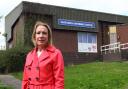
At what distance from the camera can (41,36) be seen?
5.83 metres

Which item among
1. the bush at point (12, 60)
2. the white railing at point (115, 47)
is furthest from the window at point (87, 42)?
the bush at point (12, 60)

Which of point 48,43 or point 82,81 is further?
point 82,81

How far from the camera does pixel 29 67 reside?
594 centimetres

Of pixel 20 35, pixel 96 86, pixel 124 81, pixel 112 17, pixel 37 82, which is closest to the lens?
pixel 37 82

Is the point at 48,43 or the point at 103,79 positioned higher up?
the point at 48,43

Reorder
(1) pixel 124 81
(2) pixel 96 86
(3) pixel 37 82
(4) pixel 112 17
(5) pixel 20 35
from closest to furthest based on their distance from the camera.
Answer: (3) pixel 37 82, (2) pixel 96 86, (1) pixel 124 81, (5) pixel 20 35, (4) pixel 112 17

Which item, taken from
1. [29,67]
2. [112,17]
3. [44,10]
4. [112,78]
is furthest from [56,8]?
[29,67]

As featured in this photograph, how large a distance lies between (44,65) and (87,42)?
3593 centimetres

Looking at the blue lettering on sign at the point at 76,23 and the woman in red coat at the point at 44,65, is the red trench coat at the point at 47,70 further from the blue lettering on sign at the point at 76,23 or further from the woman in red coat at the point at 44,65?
the blue lettering on sign at the point at 76,23

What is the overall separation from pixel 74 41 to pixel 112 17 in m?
5.45

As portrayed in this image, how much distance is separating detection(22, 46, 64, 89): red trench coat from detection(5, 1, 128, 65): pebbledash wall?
101 ft

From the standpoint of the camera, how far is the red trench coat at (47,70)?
5.75 m

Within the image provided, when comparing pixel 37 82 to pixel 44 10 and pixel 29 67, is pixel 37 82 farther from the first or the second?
pixel 44 10

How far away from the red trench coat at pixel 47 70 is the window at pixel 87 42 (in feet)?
114
